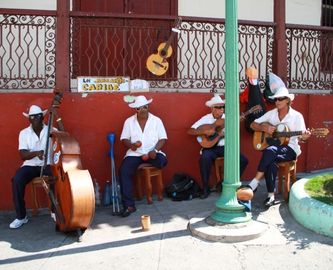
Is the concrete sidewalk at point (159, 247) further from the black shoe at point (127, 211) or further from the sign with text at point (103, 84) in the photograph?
the sign with text at point (103, 84)

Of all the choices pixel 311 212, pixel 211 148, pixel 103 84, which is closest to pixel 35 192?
pixel 103 84

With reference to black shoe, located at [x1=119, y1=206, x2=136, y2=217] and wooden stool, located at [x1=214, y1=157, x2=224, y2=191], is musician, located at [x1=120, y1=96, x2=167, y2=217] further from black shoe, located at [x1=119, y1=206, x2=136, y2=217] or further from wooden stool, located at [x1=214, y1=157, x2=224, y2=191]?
wooden stool, located at [x1=214, y1=157, x2=224, y2=191]

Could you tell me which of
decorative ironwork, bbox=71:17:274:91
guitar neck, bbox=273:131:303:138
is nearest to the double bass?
decorative ironwork, bbox=71:17:274:91

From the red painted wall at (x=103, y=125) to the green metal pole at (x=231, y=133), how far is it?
1.89 meters

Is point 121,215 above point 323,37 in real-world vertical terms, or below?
below

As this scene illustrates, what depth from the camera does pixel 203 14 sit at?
28.7ft

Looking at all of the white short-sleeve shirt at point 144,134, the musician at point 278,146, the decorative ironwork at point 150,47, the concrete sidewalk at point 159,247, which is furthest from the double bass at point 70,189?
the musician at point 278,146

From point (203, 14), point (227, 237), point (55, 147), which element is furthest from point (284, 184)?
point (203, 14)

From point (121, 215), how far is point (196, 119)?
1.98 meters

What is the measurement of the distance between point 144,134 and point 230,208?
6.00ft

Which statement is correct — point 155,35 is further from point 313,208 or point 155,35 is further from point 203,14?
point 313,208

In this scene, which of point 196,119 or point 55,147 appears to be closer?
point 55,147

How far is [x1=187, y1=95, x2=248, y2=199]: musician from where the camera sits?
21.5 feet

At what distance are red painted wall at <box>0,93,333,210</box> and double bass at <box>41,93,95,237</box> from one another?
1266 mm
